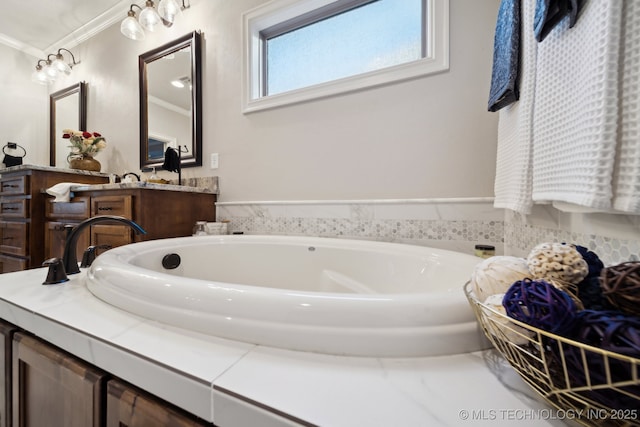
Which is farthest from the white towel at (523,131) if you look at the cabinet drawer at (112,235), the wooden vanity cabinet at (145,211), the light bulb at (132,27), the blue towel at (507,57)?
the light bulb at (132,27)

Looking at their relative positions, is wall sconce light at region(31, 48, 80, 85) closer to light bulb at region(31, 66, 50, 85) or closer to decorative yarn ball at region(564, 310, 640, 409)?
light bulb at region(31, 66, 50, 85)

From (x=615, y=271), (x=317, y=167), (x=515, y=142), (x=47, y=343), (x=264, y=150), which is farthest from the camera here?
(x=264, y=150)

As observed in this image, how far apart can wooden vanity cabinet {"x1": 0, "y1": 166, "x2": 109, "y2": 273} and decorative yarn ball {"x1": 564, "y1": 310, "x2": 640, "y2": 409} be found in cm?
275

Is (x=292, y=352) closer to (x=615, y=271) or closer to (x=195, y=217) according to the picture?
(x=615, y=271)

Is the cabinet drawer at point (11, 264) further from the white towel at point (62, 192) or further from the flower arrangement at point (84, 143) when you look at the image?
the flower arrangement at point (84, 143)

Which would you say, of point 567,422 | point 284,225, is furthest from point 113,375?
A: point 284,225

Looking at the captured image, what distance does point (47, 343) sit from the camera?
51cm

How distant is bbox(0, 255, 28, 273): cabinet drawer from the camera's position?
1.77 metres

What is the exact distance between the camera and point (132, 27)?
5.67ft

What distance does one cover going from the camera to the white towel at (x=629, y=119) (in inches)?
13.0

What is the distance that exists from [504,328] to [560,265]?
0.10 metres

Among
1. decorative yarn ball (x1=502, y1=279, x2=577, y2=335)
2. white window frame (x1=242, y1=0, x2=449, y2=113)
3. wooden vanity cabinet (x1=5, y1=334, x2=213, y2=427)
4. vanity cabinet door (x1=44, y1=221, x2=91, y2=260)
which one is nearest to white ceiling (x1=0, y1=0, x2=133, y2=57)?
white window frame (x1=242, y1=0, x2=449, y2=113)

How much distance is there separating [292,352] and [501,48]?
106 cm

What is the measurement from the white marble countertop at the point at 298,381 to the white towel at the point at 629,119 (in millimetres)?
295
